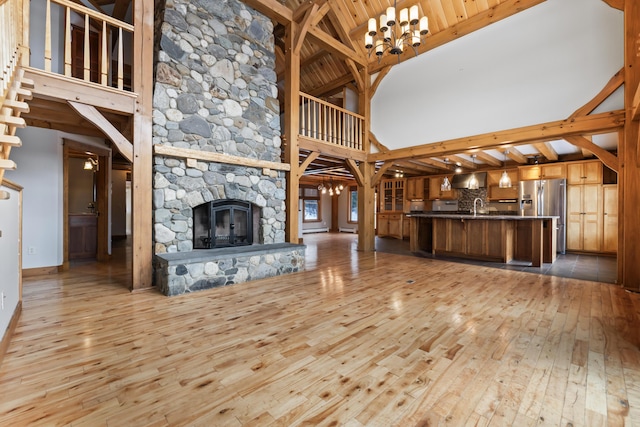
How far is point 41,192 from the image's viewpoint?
4441 mm

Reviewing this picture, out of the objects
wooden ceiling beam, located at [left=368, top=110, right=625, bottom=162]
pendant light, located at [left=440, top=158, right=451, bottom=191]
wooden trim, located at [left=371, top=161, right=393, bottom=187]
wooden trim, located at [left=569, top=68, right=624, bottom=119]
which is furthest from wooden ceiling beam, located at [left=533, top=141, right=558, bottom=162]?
wooden trim, located at [left=371, top=161, right=393, bottom=187]

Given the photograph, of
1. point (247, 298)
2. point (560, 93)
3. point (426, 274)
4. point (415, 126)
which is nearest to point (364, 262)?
point (426, 274)

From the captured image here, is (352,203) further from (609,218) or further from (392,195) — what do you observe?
(609,218)

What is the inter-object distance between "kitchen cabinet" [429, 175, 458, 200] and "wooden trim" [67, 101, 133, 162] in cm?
892

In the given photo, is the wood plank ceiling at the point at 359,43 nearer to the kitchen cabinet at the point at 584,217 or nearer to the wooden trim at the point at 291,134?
the wooden trim at the point at 291,134

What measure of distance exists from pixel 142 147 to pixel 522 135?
5.88 meters

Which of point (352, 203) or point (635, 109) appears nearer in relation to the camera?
point (635, 109)

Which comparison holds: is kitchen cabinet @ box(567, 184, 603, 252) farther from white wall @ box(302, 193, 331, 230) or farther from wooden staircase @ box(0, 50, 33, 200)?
wooden staircase @ box(0, 50, 33, 200)

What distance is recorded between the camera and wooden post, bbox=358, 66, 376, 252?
6941 mm

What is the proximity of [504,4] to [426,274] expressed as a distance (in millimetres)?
4900

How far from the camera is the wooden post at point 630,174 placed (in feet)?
12.2

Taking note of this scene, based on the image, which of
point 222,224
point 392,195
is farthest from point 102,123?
point 392,195

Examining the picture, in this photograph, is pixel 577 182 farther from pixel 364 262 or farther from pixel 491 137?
pixel 364 262

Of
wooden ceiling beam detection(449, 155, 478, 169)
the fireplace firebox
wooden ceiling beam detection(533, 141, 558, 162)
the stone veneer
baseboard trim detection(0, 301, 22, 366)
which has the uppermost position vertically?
wooden ceiling beam detection(449, 155, 478, 169)
